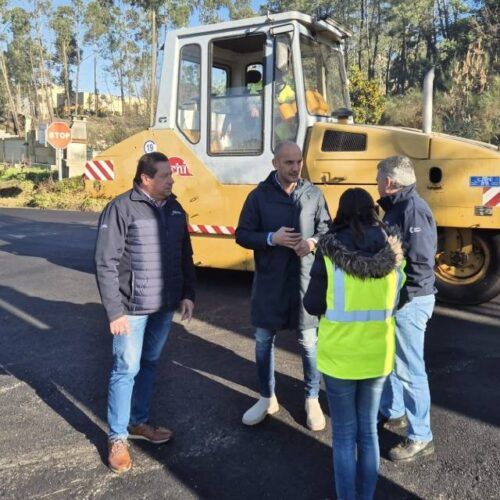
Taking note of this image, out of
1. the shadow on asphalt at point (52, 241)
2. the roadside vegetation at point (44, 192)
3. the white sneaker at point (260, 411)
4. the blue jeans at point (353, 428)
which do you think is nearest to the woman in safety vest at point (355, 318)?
the blue jeans at point (353, 428)

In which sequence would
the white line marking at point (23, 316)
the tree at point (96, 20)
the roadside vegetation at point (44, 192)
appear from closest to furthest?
the white line marking at point (23, 316)
the roadside vegetation at point (44, 192)
the tree at point (96, 20)

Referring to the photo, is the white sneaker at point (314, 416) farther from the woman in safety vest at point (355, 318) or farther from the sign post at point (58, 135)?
the sign post at point (58, 135)

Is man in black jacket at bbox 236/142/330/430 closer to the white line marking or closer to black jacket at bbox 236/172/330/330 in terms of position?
black jacket at bbox 236/172/330/330

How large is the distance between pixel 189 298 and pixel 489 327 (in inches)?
141

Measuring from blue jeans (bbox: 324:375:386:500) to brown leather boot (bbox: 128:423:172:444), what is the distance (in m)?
1.29

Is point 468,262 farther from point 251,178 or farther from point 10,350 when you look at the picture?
point 10,350

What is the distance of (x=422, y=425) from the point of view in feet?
10.7

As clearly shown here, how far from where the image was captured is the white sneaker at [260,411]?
12.1ft

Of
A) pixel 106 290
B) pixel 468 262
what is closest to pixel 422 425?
pixel 106 290

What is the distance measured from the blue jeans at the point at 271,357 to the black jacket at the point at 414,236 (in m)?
0.79

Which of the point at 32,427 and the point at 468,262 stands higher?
the point at 468,262

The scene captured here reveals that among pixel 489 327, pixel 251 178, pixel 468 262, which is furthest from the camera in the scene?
pixel 251 178

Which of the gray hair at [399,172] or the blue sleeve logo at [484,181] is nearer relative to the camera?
the gray hair at [399,172]

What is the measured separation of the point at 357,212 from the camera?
8.17ft
